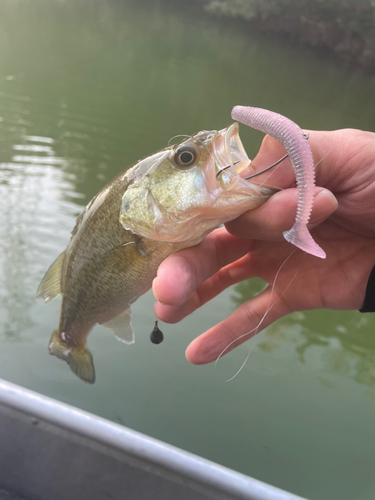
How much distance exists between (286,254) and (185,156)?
73 centimetres

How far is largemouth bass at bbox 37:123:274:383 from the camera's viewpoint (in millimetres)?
1209

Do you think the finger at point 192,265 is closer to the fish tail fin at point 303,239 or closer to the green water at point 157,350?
the fish tail fin at point 303,239

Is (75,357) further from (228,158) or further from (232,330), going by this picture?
(228,158)

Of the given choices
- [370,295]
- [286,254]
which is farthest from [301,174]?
[370,295]

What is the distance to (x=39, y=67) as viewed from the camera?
10781 mm

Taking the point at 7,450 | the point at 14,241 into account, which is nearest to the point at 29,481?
the point at 7,450

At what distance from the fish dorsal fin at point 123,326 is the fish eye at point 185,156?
2.66 feet

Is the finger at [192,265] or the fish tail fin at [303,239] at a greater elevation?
the fish tail fin at [303,239]

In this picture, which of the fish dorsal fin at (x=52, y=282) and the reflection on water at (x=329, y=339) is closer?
the fish dorsal fin at (x=52, y=282)

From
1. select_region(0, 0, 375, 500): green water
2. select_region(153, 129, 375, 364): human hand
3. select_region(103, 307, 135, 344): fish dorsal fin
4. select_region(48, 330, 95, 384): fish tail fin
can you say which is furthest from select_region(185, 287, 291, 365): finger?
select_region(0, 0, 375, 500): green water

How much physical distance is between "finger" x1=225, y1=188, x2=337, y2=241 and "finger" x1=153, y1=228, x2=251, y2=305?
9.8 inches

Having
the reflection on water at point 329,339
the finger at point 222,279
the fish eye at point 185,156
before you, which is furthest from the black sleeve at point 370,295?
the reflection on water at point 329,339

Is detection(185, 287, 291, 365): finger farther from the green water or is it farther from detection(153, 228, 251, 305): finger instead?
the green water

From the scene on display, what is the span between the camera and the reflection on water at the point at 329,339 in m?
3.12
